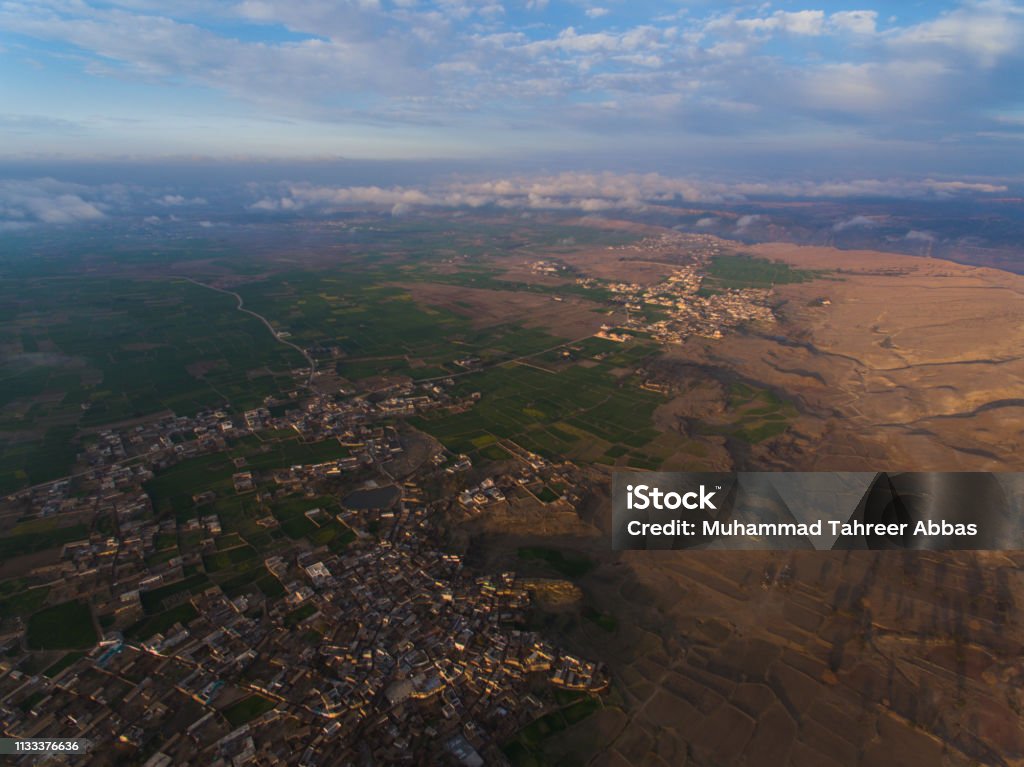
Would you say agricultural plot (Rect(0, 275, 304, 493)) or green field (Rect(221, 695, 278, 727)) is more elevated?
agricultural plot (Rect(0, 275, 304, 493))

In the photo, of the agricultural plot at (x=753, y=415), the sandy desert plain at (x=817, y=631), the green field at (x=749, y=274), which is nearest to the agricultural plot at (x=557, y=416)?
the sandy desert plain at (x=817, y=631)

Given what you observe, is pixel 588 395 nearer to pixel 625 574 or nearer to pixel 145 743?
pixel 625 574

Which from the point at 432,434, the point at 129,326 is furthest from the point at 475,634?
the point at 129,326

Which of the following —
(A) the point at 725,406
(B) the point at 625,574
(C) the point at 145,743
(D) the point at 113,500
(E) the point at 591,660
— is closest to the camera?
(C) the point at 145,743

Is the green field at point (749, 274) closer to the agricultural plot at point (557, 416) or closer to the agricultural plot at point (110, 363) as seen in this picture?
the agricultural plot at point (557, 416)

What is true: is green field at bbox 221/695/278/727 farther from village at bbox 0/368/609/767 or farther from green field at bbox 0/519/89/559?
green field at bbox 0/519/89/559

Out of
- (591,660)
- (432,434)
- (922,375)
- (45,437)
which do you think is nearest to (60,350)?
(45,437)

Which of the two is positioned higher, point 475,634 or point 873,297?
point 873,297

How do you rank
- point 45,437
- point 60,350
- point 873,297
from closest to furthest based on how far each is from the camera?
point 45,437, point 60,350, point 873,297

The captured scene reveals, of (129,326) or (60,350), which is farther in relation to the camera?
(129,326)

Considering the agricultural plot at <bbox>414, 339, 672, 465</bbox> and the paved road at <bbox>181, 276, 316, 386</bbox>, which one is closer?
the agricultural plot at <bbox>414, 339, 672, 465</bbox>

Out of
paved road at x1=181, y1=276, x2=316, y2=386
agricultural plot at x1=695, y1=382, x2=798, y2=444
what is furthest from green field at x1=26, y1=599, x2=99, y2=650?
agricultural plot at x1=695, y1=382, x2=798, y2=444
